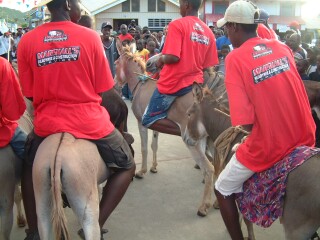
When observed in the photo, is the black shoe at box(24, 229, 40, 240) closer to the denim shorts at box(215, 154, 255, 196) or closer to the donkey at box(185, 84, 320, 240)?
the denim shorts at box(215, 154, 255, 196)

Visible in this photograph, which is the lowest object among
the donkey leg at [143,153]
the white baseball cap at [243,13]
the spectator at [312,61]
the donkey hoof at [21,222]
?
the donkey hoof at [21,222]

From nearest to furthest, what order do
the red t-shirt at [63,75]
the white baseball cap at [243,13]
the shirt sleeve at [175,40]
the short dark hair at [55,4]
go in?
the white baseball cap at [243,13] < the red t-shirt at [63,75] < the short dark hair at [55,4] < the shirt sleeve at [175,40]

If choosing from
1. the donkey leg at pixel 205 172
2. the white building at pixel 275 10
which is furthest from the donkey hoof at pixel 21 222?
the white building at pixel 275 10

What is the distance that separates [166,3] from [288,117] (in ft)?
122

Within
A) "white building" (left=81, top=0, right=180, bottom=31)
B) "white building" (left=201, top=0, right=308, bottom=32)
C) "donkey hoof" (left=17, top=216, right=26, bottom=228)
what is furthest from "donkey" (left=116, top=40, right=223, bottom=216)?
"white building" (left=201, top=0, right=308, bottom=32)

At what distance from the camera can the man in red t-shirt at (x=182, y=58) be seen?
4195 millimetres

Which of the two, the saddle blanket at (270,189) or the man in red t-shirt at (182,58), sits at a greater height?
the man in red t-shirt at (182,58)

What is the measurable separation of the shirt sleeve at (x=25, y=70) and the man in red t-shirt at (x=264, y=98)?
148 cm

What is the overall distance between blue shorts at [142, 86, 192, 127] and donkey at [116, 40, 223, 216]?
0.19ft

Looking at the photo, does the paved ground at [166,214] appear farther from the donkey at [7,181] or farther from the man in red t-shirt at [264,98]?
the man in red t-shirt at [264,98]

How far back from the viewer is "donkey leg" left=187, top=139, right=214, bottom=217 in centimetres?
428

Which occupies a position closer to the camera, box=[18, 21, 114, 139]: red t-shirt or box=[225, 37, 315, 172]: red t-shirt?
box=[225, 37, 315, 172]: red t-shirt

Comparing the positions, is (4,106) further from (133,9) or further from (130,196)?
(133,9)

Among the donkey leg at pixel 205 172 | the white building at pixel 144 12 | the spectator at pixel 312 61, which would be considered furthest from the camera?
the white building at pixel 144 12
